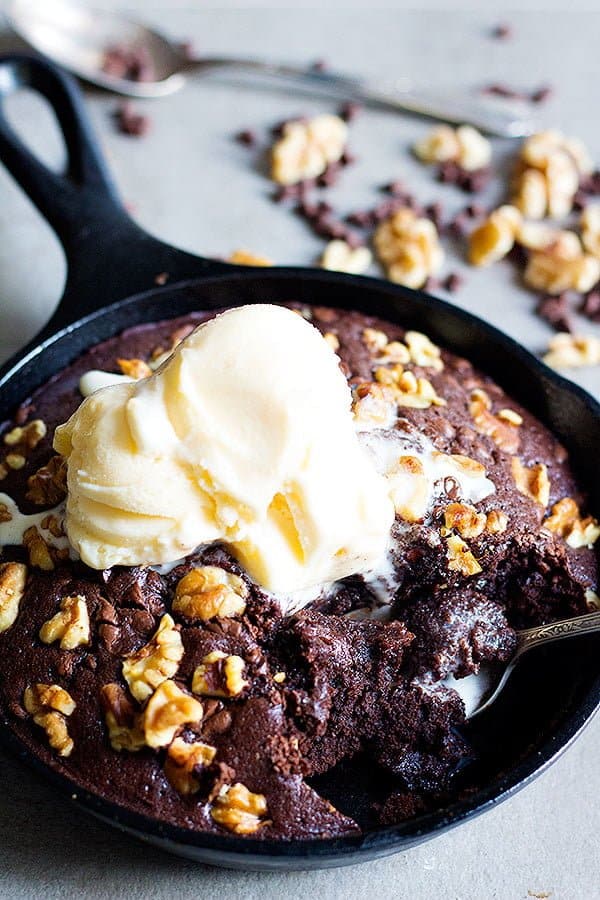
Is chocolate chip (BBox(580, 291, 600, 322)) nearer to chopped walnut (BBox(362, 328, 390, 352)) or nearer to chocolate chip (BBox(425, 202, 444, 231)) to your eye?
chocolate chip (BBox(425, 202, 444, 231))

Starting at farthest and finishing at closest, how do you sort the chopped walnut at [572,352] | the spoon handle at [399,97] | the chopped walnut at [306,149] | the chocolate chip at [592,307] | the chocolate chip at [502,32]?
the chocolate chip at [502,32]
the spoon handle at [399,97]
the chopped walnut at [306,149]
the chocolate chip at [592,307]
the chopped walnut at [572,352]

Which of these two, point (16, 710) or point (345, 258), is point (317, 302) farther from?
point (16, 710)

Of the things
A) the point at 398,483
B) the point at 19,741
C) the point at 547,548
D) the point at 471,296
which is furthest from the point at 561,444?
the point at 19,741

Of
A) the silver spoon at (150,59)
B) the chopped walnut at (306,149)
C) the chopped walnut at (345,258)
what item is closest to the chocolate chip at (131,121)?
the silver spoon at (150,59)

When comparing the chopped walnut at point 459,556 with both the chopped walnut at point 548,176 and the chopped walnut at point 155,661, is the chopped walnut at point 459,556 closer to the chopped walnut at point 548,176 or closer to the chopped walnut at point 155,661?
the chopped walnut at point 155,661

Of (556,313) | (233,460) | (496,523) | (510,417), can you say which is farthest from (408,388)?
(556,313)

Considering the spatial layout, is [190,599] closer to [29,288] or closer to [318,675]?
[318,675]

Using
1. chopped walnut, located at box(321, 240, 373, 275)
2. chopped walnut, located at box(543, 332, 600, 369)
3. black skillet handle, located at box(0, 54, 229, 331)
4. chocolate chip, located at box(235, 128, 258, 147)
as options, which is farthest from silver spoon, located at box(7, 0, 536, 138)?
chopped walnut, located at box(543, 332, 600, 369)
